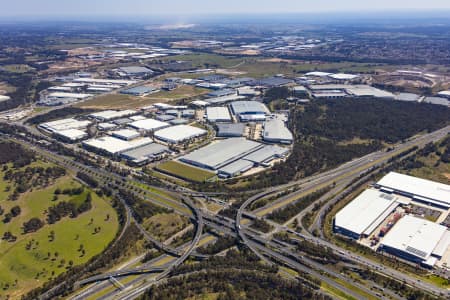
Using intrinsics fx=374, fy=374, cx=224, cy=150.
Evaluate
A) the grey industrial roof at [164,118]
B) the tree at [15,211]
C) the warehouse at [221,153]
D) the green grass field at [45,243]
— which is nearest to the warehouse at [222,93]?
the grey industrial roof at [164,118]

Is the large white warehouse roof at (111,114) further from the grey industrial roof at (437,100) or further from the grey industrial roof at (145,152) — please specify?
the grey industrial roof at (437,100)

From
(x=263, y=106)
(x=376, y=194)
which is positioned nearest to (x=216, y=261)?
(x=376, y=194)

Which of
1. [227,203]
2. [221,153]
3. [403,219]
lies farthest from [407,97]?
[227,203]

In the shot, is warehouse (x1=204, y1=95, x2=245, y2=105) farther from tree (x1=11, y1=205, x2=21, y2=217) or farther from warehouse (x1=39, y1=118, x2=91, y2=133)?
tree (x1=11, y1=205, x2=21, y2=217)

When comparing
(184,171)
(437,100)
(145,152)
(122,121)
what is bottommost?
(184,171)

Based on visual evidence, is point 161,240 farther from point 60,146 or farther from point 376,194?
point 60,146

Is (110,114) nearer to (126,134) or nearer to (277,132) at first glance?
(126,134)

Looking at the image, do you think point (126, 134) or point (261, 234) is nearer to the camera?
point (261, 234)
